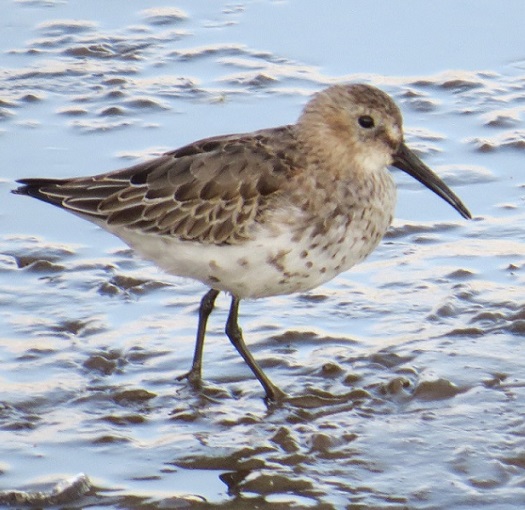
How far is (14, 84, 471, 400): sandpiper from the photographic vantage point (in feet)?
23.0

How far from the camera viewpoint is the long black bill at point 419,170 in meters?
7.52

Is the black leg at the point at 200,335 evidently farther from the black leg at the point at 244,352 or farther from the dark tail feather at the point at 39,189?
the dark tail feather at the point at 39,189

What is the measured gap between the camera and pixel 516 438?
6.68m

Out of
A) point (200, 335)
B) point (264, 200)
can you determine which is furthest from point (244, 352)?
point (264, 200)

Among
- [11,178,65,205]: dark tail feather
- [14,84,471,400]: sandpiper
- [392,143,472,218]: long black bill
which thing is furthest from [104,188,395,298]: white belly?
[11,178,65,205]: dark tail feather

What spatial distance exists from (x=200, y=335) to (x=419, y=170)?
1.42 m

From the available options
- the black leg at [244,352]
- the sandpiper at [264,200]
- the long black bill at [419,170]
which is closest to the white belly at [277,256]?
the sandpiper at [264,200]

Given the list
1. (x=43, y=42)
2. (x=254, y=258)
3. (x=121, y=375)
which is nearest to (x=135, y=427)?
(x=121, y=375)

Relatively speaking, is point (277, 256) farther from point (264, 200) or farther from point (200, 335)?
point (200, 335)

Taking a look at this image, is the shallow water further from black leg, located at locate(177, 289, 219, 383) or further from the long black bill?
the long black bill

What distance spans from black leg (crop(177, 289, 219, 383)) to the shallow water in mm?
89

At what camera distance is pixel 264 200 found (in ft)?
23.3

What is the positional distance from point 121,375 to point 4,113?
354cm

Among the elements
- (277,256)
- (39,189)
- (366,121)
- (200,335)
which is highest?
(366,121)
